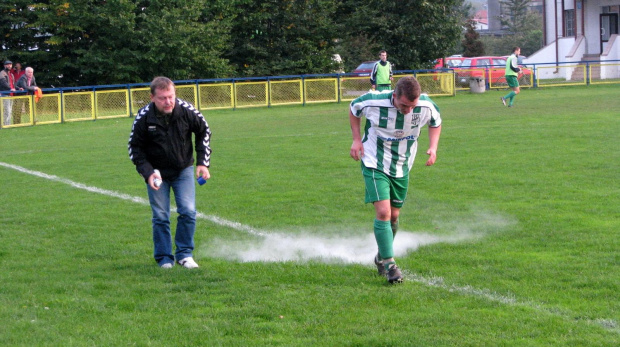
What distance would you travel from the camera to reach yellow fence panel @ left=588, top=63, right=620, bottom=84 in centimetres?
3738

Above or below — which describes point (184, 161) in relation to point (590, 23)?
below

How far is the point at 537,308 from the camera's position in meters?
5.50

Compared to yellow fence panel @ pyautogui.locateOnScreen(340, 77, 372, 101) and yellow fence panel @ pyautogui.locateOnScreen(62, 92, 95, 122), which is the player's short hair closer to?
yellow fence panel @ pyautogui.locateOnScreen(62, 92, 95, 122)

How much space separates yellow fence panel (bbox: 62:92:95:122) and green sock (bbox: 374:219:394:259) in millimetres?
23538

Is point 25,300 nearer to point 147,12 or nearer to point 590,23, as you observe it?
point 147,12

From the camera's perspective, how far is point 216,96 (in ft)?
105

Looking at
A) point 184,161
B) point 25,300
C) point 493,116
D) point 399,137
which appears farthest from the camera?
point 493,116

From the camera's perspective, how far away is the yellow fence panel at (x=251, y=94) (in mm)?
32469

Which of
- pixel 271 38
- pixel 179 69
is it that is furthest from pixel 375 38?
pixel 179 69

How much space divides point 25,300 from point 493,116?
18.0 meters

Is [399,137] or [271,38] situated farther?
[271,38]

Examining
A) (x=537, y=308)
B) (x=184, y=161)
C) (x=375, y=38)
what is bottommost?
(x=537, y=308)

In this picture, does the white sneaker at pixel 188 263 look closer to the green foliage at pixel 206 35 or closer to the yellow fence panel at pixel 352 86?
the yellow fence panel at pixel 352 86

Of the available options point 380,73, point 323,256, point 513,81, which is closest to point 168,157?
point 323,256
